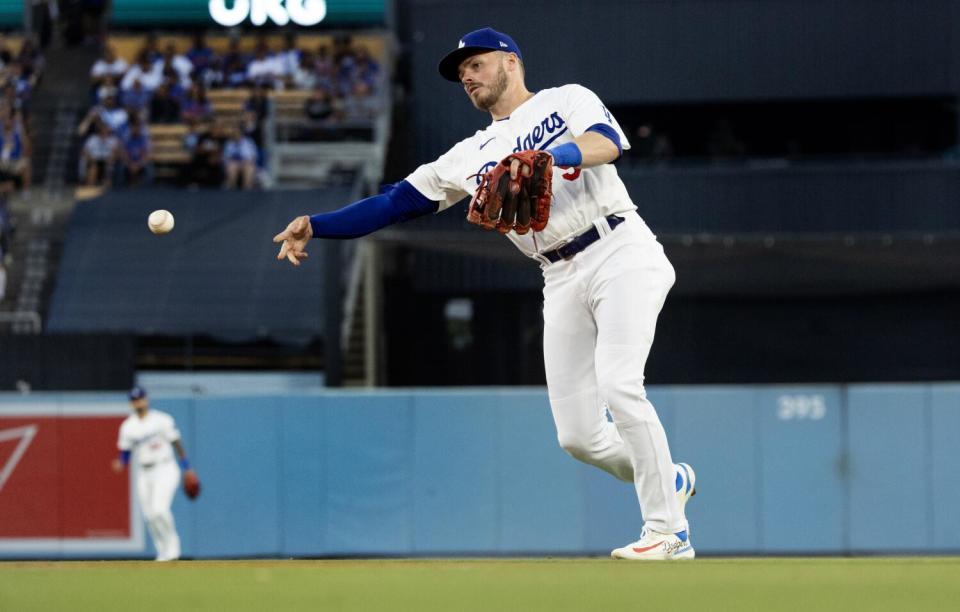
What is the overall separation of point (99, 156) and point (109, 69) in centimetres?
159

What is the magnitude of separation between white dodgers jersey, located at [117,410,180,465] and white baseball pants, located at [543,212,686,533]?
939 cm

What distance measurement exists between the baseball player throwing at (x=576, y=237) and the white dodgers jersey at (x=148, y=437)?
9072 millimetres

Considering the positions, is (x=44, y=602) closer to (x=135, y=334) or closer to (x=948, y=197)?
(x=135, y=334)

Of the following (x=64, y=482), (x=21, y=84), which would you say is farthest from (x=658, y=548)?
(x=21, y=84)

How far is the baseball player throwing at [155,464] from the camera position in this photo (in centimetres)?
1499

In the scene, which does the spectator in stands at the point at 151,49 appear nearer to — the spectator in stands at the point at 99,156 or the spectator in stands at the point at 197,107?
the spectator in stands at the point at 197,107

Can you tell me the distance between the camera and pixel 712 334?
1994 cm

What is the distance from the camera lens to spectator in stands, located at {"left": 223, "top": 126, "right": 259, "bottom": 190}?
20.5 m

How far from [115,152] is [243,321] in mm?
4134

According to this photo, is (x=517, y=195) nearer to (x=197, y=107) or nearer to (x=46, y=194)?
(x=197, y=107)

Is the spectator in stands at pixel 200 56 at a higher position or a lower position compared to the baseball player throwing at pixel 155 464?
higher

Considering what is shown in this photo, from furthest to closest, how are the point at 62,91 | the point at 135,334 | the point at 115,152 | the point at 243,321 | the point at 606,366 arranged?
1. the point at 62,91
2. the point at 115,152
3. the point at 243,321
4. the point at 135,334
5. the point at 606,366

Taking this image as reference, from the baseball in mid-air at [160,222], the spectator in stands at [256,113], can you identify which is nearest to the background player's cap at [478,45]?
the baseball in mid-air at [160,222]

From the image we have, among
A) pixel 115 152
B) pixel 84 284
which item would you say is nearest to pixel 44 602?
pixel 84 284
